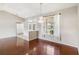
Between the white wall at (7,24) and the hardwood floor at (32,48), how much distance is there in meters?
0.11

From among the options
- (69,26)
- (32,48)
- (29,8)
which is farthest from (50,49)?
(29,8)

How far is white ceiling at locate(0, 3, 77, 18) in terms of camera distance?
190 cm

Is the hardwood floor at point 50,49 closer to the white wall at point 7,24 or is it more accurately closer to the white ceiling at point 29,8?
the white wall at point 7,24

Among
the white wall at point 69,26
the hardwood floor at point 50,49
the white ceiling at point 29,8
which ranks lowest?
the hardwood floor at point 50,49

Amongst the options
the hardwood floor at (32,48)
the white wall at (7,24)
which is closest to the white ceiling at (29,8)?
the white wall at (7,24)

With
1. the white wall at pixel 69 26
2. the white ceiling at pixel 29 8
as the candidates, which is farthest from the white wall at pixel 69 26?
the white ceiling at pixel 29 8

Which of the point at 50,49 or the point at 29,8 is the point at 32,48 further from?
the point at 29,8

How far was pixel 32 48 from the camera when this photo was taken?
203cm

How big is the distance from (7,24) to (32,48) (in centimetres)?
77

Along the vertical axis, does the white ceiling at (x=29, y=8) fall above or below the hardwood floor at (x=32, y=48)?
above

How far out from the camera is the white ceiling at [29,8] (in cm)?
190

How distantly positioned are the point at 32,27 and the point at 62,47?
78 centimetres

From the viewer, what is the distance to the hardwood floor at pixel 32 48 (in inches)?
76.7

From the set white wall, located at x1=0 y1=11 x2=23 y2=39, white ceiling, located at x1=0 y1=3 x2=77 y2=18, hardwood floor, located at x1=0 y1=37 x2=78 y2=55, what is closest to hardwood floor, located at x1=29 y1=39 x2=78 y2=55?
hardwood floor, located at x1=0 y1=37 x2=78 y2=55
